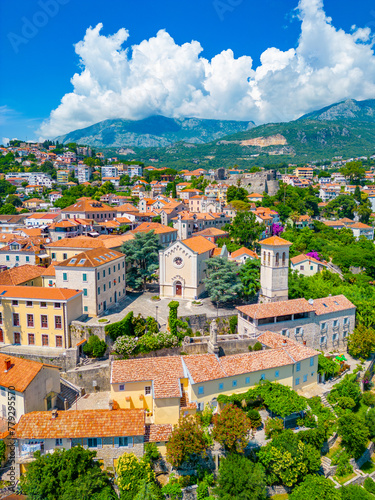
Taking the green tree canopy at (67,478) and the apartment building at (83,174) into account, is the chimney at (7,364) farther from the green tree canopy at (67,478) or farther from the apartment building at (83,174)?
the apartment building at (83,174)

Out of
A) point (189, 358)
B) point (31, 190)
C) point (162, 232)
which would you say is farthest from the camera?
point (31, 190)

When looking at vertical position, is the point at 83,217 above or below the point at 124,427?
above

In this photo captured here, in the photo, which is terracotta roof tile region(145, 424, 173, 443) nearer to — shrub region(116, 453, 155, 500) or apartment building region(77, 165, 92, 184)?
shrub region(116, 453, 155, 500)

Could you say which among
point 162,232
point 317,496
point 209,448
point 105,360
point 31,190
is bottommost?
point 317,496

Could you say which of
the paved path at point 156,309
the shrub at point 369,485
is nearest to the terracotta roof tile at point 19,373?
the paved path at point 156,309

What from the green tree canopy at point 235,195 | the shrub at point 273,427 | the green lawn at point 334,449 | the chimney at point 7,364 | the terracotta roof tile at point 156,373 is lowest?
the green lawn at point 334,449

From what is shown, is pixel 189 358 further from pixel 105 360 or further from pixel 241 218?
pixel 241 218

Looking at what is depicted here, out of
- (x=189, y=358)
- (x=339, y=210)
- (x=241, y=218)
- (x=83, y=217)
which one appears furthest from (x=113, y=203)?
(x=189, y=358)
